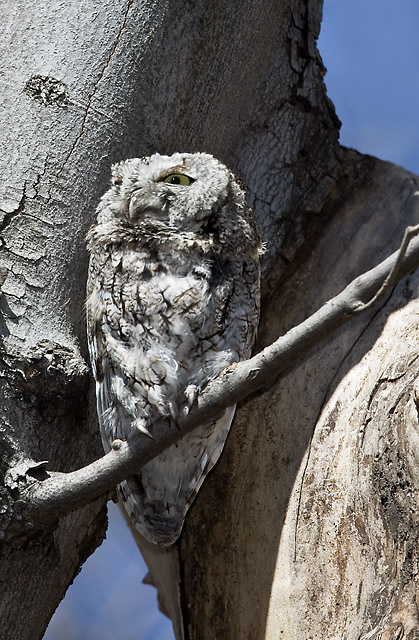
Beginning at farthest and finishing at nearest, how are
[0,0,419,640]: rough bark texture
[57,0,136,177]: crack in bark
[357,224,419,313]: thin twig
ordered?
[57,0,136,177]: crack in bark
[0,0,419,640]: rough bark texture
[357,224,419,313]: thin twig

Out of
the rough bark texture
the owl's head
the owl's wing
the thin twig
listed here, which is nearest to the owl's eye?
the owl's head

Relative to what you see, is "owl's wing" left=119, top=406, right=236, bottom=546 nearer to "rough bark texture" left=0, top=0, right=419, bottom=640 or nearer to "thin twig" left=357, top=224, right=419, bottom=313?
"rough bark texture" left=0, top=0, right=419, bottom=640

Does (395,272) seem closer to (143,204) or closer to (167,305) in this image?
(167,305)

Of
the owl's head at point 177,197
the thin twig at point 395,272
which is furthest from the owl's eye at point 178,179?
the thin twig at point 395,272

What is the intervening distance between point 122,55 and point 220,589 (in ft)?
4.74

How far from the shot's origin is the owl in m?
1.80

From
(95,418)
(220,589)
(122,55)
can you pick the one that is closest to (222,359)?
(95,418)

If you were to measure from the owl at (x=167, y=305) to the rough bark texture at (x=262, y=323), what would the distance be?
8cm

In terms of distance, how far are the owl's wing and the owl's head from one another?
0.47 m

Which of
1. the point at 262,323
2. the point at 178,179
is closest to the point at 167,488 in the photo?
the point at 262,323

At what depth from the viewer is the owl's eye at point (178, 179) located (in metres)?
1.94

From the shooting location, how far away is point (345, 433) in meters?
2.01

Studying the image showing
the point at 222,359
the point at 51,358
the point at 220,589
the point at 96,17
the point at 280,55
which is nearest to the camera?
the point at 51,358

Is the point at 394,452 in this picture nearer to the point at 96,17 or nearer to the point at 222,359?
the point at 222,359
